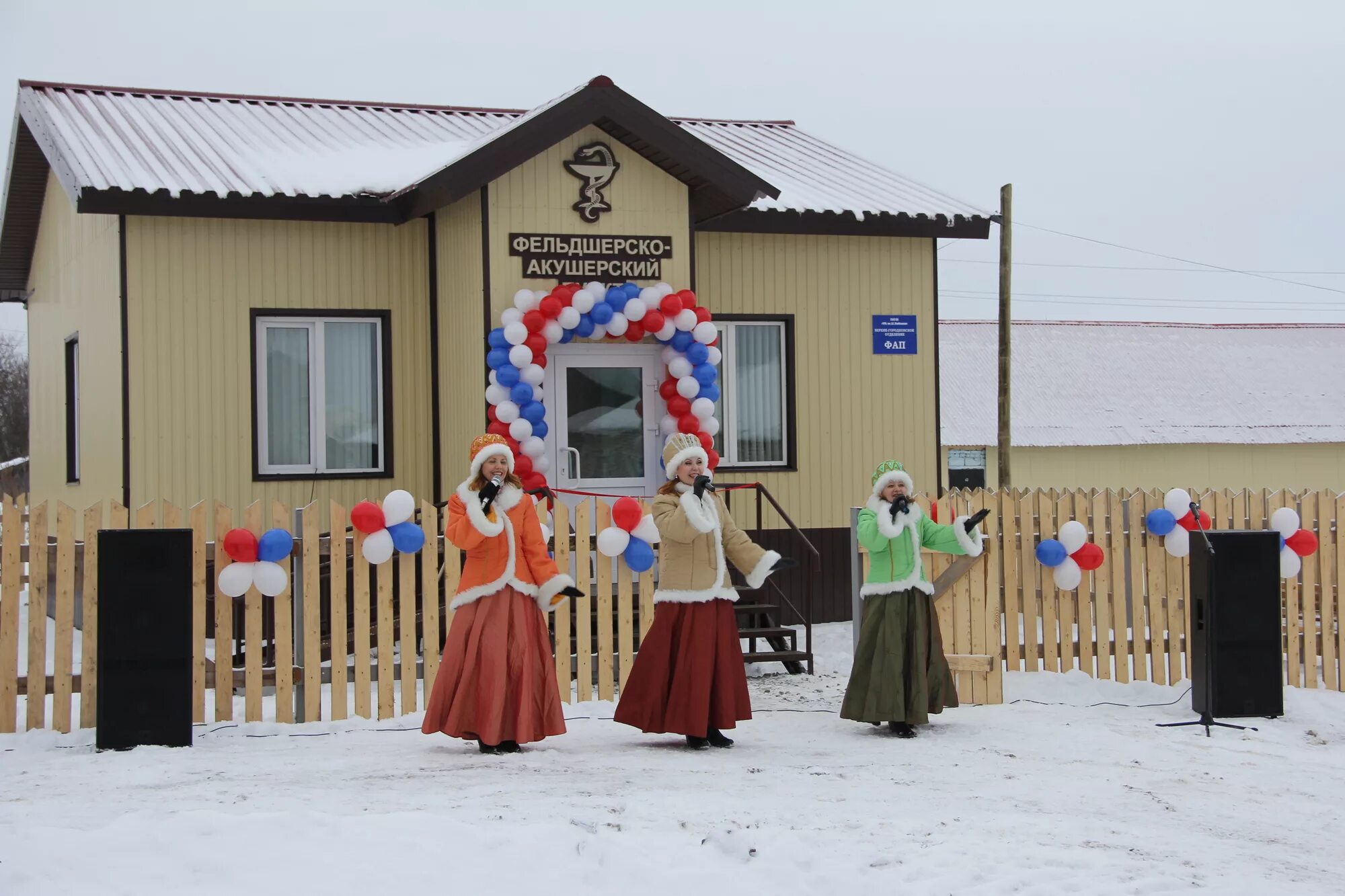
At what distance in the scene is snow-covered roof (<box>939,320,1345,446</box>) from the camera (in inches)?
1548

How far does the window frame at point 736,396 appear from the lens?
1439cm

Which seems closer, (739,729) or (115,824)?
(115,824)

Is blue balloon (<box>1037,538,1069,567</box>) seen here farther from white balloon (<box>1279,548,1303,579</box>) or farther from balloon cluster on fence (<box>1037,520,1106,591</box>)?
white balloon (<box>1279,548,1303,579</box>)

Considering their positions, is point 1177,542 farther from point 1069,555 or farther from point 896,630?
point 896,630

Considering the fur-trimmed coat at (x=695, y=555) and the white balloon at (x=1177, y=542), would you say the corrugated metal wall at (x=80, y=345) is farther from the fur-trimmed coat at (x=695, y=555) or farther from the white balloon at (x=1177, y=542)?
the white balloon at (x=1177, y=542)

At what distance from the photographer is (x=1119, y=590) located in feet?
34.3

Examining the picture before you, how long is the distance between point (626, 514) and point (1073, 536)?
317 cm

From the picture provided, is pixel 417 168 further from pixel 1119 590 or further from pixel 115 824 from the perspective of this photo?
pixel 115 824

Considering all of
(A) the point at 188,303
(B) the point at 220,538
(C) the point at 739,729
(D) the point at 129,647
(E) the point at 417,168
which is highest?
(E) the point at 417,168

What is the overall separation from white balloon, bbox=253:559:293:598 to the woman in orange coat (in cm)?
130

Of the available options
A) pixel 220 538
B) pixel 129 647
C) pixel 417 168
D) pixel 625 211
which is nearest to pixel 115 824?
pixel 129 647

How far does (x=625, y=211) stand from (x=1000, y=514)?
176 inches

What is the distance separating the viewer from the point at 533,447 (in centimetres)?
1199

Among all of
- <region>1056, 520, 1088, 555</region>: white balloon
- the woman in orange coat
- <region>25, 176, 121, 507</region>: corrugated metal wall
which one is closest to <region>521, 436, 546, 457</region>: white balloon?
<region>25, 176, 121, 507</region>: corrugated metal wall
